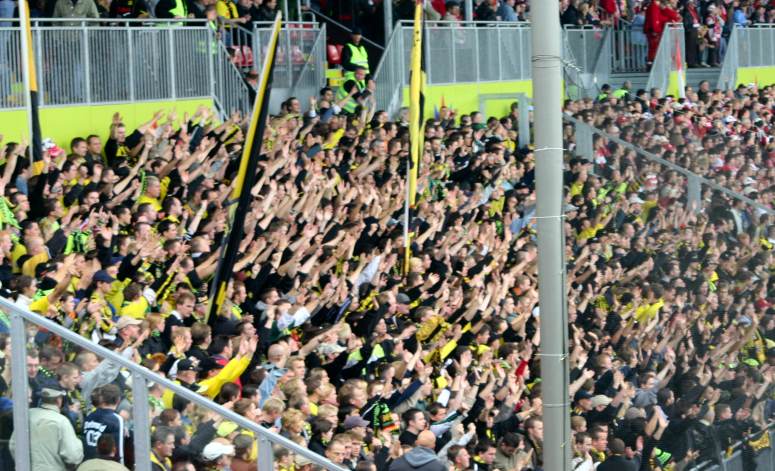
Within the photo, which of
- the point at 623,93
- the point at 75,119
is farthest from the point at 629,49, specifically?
the point at 75,119

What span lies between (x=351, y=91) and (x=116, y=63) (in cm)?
367

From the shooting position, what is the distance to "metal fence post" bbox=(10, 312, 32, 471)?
6996mm

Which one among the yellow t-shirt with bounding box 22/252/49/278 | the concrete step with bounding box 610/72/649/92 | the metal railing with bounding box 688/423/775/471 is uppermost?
the concrete step with bounding box 610/72/649/92

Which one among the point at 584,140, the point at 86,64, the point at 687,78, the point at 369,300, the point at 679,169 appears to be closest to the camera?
the point at 369,300

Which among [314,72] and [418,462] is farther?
[314,72]

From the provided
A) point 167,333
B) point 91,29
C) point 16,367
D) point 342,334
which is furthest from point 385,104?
point 16,367

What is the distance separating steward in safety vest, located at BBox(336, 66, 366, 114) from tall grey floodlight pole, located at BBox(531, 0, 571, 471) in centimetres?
1018

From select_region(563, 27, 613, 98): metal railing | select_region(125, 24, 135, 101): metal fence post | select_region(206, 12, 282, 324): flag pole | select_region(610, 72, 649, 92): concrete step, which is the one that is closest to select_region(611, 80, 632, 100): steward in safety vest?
select_region(563, 27, 613, 98): metal railing

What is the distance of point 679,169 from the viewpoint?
18844 millimetres

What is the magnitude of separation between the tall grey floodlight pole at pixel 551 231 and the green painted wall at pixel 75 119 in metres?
7.38

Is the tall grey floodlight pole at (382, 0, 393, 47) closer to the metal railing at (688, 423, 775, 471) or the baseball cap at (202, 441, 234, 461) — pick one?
the metal railing at (688, 423, 775, 471)

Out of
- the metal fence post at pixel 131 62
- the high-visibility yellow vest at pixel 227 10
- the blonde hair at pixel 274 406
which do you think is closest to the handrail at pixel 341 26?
the high-visibility yellow vest at pixel 227 10

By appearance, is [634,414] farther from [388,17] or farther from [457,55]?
[388,17]

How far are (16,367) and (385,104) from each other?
1366 cm
